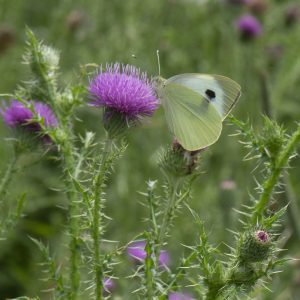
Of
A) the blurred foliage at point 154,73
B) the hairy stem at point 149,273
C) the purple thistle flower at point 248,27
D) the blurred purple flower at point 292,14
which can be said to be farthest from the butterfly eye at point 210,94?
the blurred purple flower at point 292,14

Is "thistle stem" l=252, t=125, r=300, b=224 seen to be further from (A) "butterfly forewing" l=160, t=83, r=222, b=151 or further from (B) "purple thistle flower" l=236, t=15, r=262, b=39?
(B) "purple thistle flower" l=236, t=15, r=262, b=39

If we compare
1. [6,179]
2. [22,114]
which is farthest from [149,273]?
[22,114]

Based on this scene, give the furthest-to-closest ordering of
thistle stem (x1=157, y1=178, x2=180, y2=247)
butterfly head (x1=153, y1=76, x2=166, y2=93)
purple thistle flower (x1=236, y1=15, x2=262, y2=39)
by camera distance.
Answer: purple thistle flower (x1=236, y1=15, x2=262, y2=39), butterfly head (x1=153, y1=76, x2=166, y2=93), thistle stem (x1=157, y1=178, x2=180, y2=247)

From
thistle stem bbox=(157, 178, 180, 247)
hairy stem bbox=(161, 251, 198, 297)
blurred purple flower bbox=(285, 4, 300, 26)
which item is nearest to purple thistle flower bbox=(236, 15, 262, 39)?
blurred purple flower bbox=(285, 4, 300, 26)

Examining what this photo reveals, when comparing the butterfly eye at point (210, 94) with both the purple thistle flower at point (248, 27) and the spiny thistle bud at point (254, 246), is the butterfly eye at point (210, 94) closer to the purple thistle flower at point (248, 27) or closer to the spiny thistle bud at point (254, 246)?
the spiny thistle bud at point (254, 246)

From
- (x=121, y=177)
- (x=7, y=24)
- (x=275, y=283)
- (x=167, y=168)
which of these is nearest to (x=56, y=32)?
(x=7, y=24)
